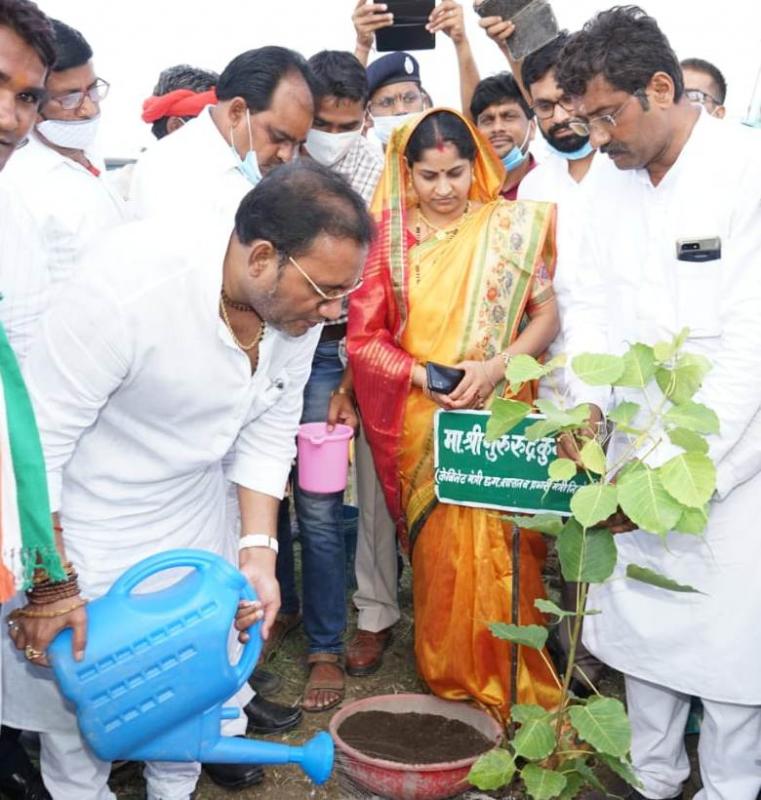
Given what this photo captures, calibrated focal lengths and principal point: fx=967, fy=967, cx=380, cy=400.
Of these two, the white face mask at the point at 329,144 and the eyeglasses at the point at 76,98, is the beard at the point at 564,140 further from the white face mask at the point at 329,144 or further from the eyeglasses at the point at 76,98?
the eyeglasses at the point at 76,98

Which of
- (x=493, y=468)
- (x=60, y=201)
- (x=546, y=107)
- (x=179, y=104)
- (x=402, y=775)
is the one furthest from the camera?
(x=179, y=104)

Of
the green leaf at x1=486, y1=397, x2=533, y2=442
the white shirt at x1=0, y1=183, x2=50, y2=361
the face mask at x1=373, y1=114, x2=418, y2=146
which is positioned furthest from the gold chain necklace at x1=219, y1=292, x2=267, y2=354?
the face mask at x1=373, y1=114, x2=418, y2=146

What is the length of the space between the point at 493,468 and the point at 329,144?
4.42 ft

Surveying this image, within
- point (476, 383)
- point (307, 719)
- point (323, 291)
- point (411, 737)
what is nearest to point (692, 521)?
point (323, 291)

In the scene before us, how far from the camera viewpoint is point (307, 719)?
310cm

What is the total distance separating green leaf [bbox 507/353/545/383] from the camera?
2096 millimetres

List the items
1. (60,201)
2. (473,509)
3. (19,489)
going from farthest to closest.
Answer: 1. (473,509)
2. (60,201)
3. (19,489)

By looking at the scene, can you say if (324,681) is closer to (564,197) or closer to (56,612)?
(56,612)

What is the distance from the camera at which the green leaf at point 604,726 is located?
200cm

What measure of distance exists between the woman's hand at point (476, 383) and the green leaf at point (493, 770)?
3.37ft

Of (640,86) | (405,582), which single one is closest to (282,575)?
(405,582)

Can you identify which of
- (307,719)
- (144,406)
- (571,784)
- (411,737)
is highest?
(144,406)

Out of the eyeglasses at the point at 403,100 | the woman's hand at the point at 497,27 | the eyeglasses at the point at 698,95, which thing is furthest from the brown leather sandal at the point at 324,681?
the eyeglasses at the point at 698,95

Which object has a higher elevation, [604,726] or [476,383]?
[476,383]
